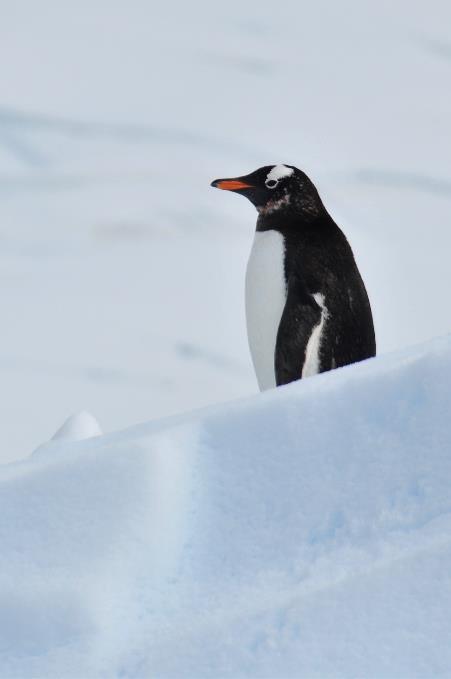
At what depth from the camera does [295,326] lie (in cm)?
498

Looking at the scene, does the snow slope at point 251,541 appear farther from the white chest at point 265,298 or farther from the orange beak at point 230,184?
the orange beak at point 230,184

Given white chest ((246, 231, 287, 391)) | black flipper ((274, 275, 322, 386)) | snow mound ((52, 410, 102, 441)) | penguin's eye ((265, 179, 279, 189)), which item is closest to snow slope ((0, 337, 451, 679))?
black flipper ((274, 275, 322, 386))

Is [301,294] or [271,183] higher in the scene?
[271,183]

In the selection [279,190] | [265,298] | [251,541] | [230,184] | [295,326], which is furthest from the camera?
[230,184]

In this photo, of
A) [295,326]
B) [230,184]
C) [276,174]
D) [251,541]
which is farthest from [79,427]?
[251,541]

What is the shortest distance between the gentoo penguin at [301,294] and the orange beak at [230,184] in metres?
0.22

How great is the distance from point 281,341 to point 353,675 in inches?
117

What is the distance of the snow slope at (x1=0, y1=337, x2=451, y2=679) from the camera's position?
7.43ft

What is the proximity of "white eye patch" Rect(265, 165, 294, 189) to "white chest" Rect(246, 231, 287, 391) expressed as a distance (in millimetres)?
256

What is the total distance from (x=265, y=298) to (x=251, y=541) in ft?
8.94

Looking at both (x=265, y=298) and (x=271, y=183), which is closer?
(x=265, y=298)

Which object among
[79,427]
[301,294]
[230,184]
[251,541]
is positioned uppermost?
[251,541]

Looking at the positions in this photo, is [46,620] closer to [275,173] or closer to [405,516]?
[405,516]

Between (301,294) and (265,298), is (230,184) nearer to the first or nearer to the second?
(265,298)
